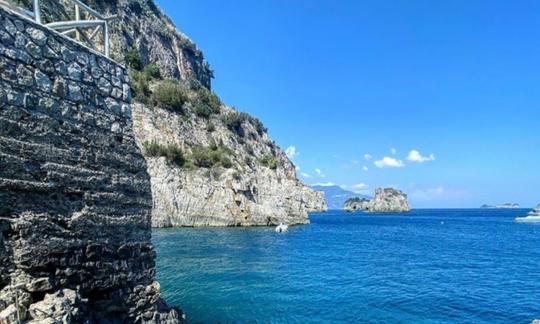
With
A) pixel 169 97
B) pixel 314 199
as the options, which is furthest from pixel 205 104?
pixel 314 199

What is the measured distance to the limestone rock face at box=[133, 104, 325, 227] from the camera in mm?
50875

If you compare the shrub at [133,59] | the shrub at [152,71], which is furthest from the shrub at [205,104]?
the shrub at [133,59]

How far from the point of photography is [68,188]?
659 centimetres

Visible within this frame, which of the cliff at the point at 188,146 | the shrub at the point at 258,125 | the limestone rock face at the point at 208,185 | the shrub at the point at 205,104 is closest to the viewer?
the limestone rock face at the point at 208,185

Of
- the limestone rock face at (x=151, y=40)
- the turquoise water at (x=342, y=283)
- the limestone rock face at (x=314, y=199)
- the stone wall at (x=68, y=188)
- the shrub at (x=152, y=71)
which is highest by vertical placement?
the limestone rock face at (x=151, y=40)

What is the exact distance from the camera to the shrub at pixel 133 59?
58.7 metres

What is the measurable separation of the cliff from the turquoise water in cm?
1601

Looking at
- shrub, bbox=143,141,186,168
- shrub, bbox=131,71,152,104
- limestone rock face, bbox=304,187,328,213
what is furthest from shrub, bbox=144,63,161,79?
limestone rock face, bbox=304,187,328,213

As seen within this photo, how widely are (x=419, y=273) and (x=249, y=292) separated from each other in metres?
13.1

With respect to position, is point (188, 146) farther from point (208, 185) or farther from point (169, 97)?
point (208, 185)

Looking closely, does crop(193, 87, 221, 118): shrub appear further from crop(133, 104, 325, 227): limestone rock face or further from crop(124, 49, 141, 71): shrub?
crop(124, 49, 141, 71): shrub

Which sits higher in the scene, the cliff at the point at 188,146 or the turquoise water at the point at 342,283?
the cliff at the point at 188,146

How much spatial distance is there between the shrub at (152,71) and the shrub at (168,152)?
1458 centimetres

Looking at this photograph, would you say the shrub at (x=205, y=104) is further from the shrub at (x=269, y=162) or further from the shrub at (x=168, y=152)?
the shrub at (x=269, y=162)
